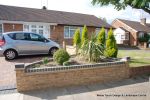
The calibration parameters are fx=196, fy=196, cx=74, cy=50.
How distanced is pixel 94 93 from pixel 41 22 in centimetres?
1783

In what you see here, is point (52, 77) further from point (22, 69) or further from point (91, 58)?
point (91, 58)

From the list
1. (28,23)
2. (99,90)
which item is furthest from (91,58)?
(28,23)

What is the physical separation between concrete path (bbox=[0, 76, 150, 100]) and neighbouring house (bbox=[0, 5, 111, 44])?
15933mm

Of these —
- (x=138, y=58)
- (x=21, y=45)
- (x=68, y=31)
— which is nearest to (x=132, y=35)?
(x=68, y=31)

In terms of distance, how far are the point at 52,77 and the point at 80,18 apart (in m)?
24.4

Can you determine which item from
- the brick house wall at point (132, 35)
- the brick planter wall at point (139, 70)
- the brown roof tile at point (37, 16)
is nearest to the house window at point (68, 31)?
the brown roof tile at point (37, 16)

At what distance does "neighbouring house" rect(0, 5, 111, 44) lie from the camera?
22.1 m

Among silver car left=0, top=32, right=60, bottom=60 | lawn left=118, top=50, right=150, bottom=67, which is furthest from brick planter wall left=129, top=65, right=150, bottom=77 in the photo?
silver car left=0, top=32, right=60, bottom=60

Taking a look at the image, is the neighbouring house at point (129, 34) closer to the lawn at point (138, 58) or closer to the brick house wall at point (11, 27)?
the lawn at point (138, 58)

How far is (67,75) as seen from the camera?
8102 mm

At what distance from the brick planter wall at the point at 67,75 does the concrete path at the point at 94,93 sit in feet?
0.99

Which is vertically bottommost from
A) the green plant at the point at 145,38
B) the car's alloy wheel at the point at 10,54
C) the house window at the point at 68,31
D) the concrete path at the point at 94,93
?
the concrete path at the point at 94,93

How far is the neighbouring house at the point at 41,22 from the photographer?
2207 centimetres

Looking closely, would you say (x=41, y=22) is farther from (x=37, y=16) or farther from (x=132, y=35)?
(x=132, y=35)
